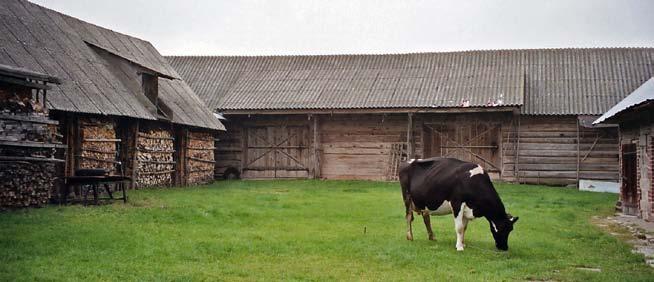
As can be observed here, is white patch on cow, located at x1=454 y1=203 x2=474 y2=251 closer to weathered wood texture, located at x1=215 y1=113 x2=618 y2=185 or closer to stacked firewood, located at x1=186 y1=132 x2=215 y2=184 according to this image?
stacked firewood, located at x1=186 y1=132 x2=215 y2=184

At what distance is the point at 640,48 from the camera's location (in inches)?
1277

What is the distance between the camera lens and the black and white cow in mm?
10883

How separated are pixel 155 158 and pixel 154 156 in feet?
0.34

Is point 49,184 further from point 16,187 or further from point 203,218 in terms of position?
point 203,218

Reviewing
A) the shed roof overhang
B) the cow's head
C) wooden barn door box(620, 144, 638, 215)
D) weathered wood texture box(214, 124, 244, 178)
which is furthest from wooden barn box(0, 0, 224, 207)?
wooden barn door box(620, 144, 638, 215)

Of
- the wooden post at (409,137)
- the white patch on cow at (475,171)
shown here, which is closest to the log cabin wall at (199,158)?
the wooden post at (409,137)

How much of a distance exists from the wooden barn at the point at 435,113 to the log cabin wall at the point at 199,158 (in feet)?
8.51

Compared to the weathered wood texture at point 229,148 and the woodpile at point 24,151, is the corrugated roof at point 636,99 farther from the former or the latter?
the weathered wood texture at point 229,148

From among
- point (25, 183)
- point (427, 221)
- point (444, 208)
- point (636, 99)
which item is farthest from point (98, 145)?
point (636, 99)

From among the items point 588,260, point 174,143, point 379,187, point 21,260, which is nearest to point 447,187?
point 588,260

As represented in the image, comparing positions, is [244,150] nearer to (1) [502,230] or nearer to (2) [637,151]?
(2) [637,151]

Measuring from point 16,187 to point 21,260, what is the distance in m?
6.25

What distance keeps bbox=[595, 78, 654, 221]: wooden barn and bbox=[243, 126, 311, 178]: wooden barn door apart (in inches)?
574

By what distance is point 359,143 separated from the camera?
98.9ft
